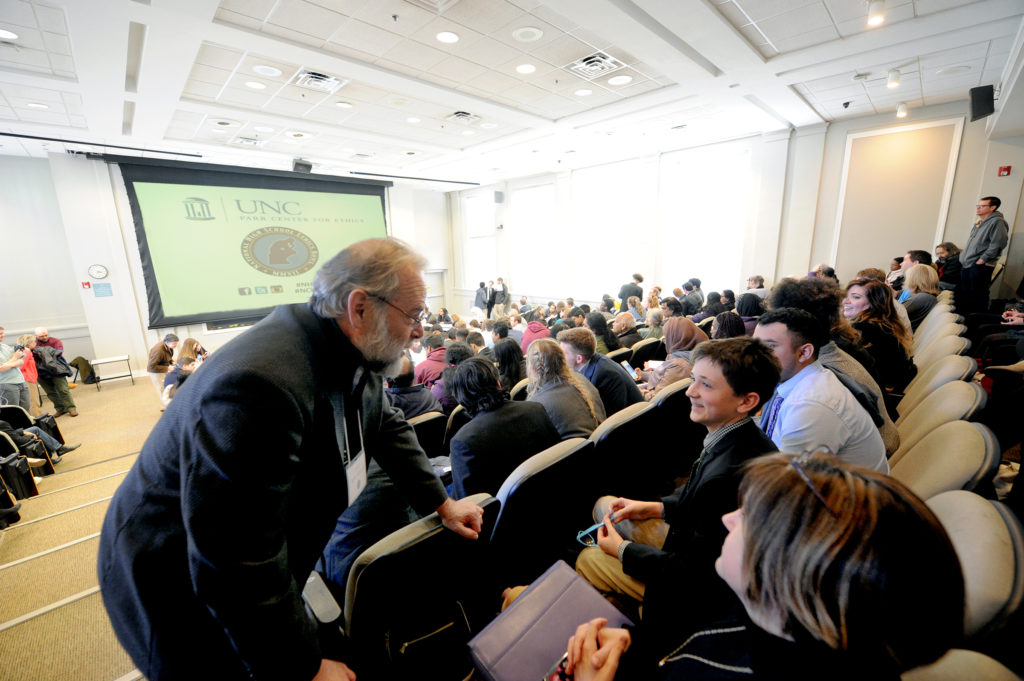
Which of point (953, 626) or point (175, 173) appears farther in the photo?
point (175, 173)

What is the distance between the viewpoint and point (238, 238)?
322 inches

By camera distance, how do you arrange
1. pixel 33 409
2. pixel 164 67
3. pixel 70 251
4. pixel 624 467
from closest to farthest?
1. pixel 624 467
2. pixel 164 67
3. pixel 33 409
4. pixel 70 251

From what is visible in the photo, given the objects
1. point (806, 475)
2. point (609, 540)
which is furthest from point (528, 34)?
point (806, 475)

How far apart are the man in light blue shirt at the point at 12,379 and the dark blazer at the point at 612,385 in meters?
6.48

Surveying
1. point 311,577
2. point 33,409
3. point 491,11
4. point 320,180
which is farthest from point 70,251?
point 311,577

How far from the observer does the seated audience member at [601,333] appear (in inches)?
145

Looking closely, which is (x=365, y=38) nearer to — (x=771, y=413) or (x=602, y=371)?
(x=602, y=371)

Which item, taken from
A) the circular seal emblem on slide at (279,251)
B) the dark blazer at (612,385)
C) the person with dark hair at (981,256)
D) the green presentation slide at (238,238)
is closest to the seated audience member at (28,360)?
the green presentation slide at (238,238)

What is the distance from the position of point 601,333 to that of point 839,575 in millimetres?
3271

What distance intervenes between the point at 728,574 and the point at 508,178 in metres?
11.1

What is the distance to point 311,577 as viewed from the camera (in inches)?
47.8

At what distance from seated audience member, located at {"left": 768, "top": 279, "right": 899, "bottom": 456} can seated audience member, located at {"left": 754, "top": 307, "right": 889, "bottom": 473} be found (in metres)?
0.16

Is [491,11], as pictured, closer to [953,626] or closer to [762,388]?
[762,388]

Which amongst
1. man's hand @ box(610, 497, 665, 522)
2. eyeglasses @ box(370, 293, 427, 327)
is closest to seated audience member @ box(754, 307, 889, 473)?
man's hand @ box(610, 497, 665, 522)
